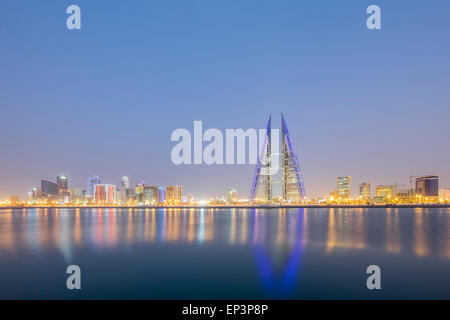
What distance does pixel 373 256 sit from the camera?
20734mm

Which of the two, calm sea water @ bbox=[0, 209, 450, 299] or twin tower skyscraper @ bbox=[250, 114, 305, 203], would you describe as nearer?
calm sea water @ bbox=[0, 209, 450, 299]

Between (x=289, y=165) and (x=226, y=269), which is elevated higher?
(x=289, y=165)

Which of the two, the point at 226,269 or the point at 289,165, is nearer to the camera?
the point at 226,269

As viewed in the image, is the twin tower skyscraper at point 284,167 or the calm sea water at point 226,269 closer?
the calm sea water at point 226,269

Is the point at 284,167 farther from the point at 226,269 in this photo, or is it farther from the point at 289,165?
the point at 226,269

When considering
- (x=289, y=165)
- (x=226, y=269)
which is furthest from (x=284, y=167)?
(x=226, y=269)

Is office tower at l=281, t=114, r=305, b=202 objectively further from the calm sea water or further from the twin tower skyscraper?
the calm sea water

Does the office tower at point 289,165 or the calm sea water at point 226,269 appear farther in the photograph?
the office tower at point 289,165

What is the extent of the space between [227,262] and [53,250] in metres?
15.6

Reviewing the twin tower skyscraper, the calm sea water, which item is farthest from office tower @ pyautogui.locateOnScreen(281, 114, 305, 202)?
the calm sea water

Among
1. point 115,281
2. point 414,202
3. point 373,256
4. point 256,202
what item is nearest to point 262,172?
point 256,202

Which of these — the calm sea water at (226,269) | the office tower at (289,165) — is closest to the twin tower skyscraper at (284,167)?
the office tower at (289,165)

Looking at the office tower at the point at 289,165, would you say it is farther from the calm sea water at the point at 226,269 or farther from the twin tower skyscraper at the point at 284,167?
the calm sea water at the point at 226,269

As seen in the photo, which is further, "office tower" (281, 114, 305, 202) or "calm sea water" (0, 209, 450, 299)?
"office tower" (281, 114, 305, 202)
